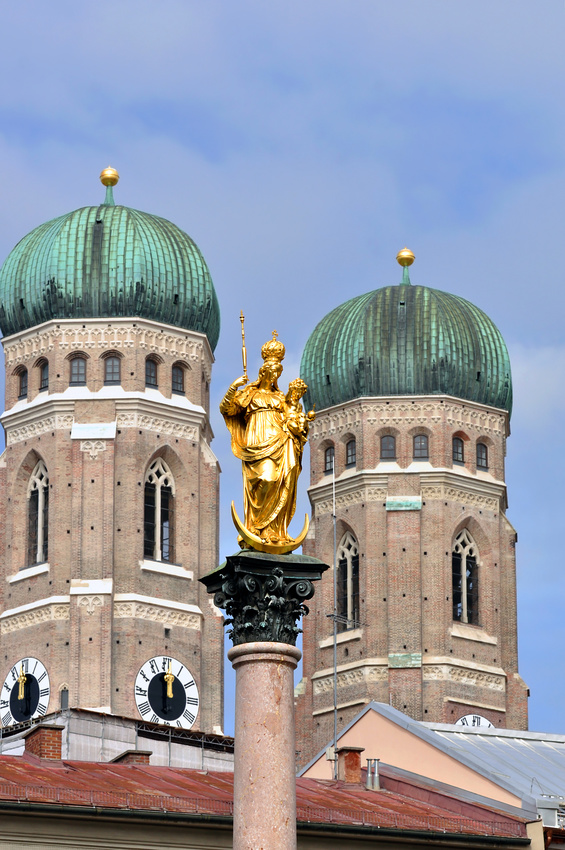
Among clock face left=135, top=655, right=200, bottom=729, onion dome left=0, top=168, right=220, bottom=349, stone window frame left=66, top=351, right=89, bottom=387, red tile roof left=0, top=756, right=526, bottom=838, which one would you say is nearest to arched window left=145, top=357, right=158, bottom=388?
onion dome left=0, top=168, right=220, bottom=349

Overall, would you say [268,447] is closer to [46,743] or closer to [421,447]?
[46,743]

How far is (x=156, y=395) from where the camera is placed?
84250 mm

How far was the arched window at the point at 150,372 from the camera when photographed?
84.6 meters

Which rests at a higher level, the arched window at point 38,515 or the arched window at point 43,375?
the arched window at point 43,375

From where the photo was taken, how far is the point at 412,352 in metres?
92.6

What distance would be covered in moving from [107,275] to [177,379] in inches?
159

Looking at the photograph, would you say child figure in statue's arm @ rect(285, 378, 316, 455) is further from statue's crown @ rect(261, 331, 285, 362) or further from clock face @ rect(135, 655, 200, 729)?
clock face @ rect(135, 655, 200, 729)

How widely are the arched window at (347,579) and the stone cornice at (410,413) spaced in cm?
412

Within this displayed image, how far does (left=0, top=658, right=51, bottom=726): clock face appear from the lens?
80375 millimetres

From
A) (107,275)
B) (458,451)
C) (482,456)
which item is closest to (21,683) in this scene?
(107,275)

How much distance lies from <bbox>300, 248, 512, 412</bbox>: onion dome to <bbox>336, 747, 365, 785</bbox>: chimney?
47.3 meters

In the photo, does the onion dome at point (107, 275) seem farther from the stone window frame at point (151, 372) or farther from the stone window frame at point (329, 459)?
the stone window frame at point (329, 459)

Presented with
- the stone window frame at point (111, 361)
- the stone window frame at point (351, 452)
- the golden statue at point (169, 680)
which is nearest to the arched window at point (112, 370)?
the stone window frame at point (111, 361)

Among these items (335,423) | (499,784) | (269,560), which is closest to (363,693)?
(335,423)
